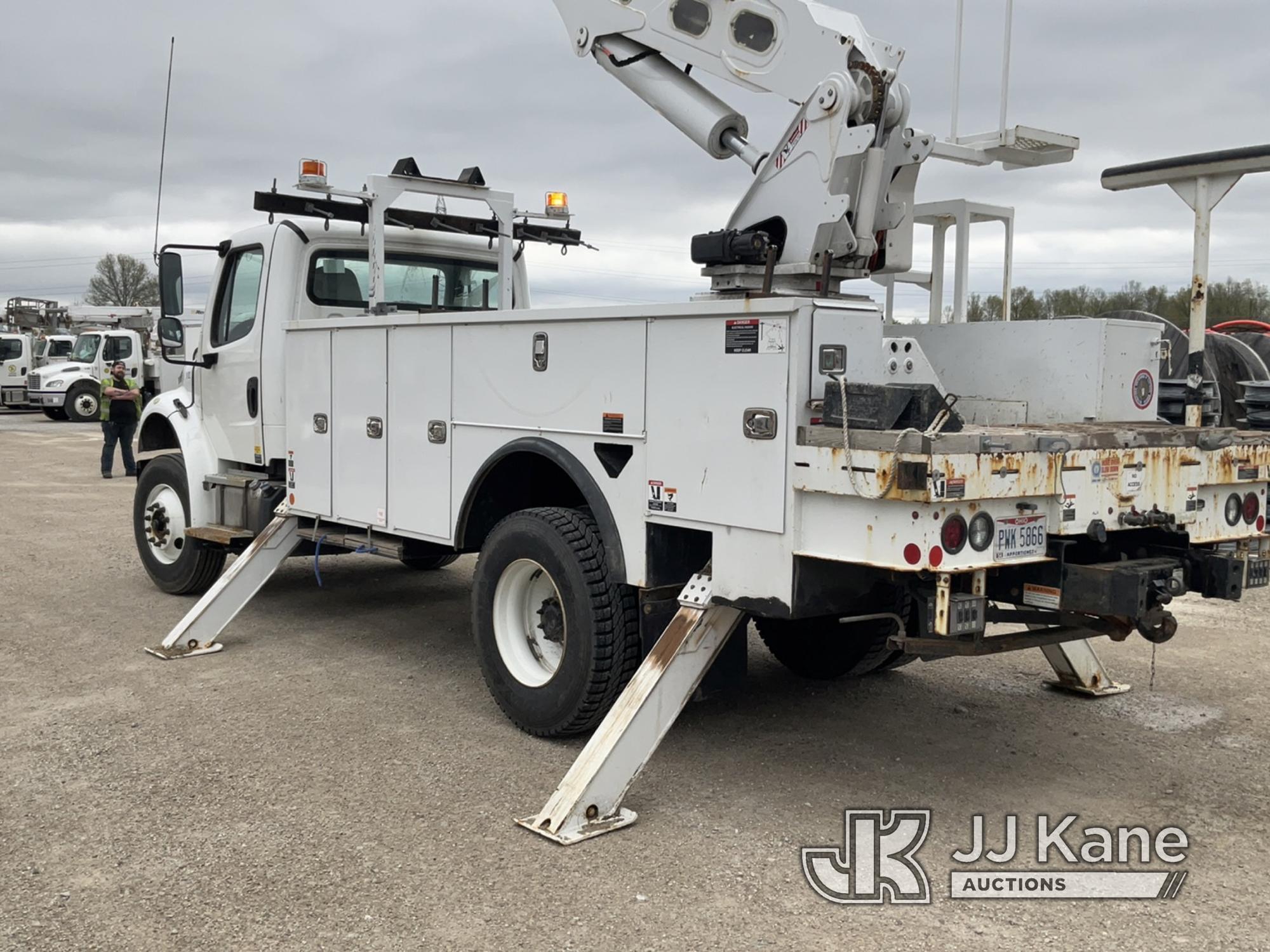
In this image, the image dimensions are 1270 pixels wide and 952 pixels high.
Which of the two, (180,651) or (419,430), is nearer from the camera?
(419,430)

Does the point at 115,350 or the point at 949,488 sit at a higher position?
the point at 115,350

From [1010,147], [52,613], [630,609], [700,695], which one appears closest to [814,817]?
[700,695]

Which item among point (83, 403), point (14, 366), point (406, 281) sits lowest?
point (83, 403)

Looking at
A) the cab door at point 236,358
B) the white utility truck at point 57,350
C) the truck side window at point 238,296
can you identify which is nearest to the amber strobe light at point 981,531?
the cab door at point 236,358

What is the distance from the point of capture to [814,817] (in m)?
4.63

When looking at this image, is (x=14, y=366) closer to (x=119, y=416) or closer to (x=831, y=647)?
(x=119, y=416)

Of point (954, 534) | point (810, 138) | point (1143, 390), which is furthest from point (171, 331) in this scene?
point (1143, 390)

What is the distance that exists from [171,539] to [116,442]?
10542mm

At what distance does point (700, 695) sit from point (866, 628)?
1443mm

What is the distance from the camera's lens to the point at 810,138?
5117 mm

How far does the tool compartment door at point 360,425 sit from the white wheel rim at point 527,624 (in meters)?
1.32

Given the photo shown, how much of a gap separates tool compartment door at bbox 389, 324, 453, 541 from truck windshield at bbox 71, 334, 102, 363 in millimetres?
27268

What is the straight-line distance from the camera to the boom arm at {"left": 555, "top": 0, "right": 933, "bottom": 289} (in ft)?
16.6

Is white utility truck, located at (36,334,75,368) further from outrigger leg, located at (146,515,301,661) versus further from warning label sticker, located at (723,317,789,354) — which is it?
warning label sticker, located at (723,317,789,354)
